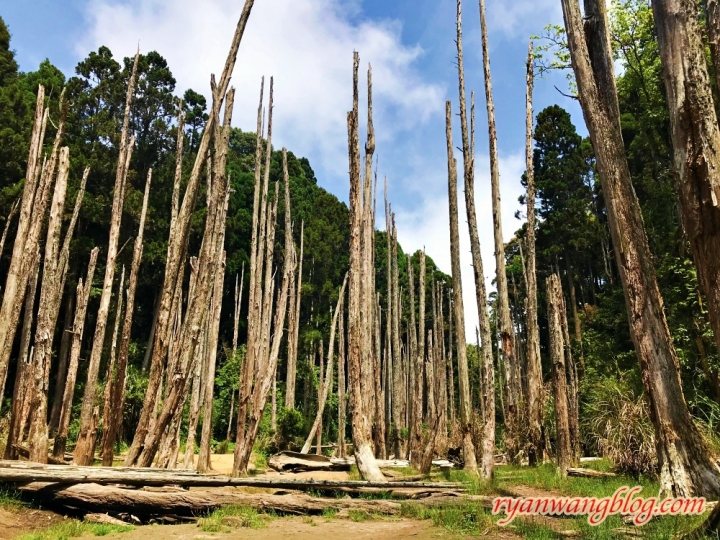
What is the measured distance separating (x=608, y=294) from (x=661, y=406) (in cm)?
2089

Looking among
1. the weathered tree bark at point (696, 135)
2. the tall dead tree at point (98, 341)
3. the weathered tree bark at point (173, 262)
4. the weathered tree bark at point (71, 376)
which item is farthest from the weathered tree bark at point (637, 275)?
the weathered tree bark at point (71, 376)

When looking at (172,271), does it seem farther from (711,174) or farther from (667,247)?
(667,247)

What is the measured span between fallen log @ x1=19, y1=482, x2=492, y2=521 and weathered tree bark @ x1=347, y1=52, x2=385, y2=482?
6.91 feet

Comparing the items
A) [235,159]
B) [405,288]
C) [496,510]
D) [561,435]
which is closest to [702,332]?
[561,435]

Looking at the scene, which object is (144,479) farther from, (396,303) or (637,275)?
(396,303)

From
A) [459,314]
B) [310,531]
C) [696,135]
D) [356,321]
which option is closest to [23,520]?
[310,531]

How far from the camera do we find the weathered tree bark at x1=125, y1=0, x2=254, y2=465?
8484 mm

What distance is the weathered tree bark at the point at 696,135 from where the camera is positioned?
382 centimetres

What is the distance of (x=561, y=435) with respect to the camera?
10.5 m

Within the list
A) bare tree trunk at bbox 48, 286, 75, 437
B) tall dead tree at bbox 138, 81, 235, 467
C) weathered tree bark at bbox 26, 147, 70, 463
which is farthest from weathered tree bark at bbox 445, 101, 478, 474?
bare tree trunk at bbox 48, 286, 75, 437

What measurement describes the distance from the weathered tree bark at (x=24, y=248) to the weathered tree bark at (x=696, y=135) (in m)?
10.9

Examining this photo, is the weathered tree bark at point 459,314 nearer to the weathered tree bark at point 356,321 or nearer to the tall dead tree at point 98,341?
the weathered tree bark at point 356,321

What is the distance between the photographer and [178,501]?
22.4 ft

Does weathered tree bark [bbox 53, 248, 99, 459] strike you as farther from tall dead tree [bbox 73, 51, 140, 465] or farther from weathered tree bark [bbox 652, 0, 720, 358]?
weathered tree bark [bbox 652, 0, 720, 358]
